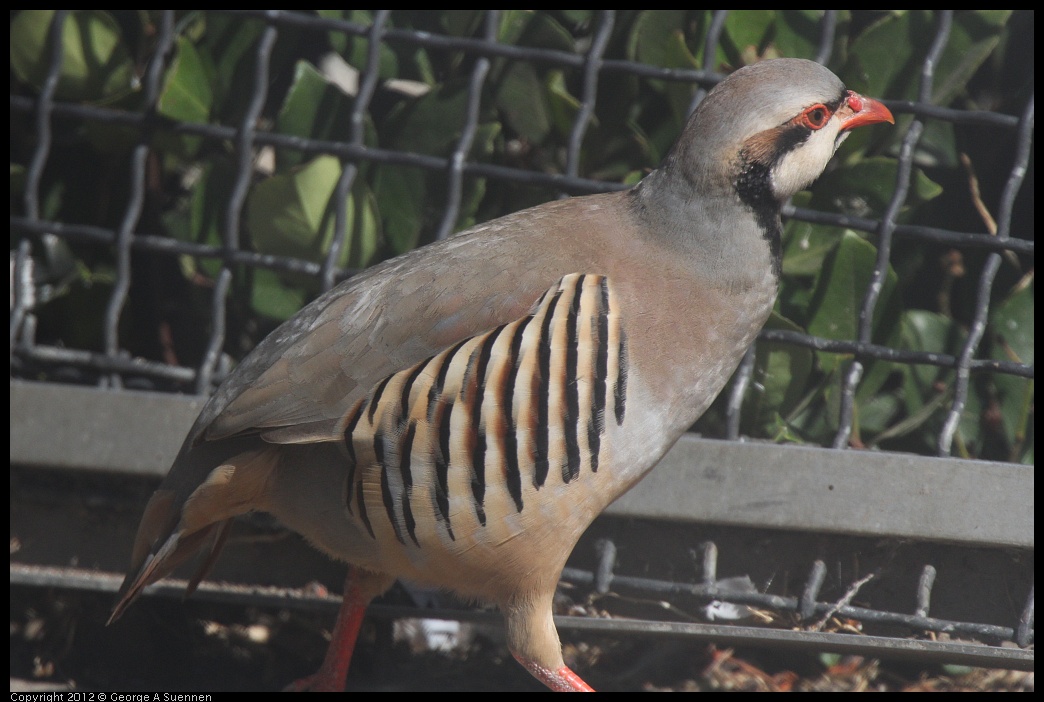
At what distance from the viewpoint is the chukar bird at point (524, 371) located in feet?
5.82

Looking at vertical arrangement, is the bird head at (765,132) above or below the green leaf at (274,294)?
above

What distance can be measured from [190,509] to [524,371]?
77 cm

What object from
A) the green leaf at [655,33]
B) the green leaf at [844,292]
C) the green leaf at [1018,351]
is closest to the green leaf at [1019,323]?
the green leaf at [1018,351]

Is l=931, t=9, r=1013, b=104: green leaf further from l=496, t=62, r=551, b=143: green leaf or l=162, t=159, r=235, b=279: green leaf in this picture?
l=162, t=159, r=235, b=279: green leaf

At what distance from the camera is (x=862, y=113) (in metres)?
1.93

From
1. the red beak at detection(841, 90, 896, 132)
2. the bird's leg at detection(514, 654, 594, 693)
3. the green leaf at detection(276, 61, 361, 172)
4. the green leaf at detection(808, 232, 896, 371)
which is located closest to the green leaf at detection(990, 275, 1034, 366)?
the green leaf at detection(808, 232, 896, 371)

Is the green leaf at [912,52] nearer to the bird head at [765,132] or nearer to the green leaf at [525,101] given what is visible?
the bird head at [765,132]

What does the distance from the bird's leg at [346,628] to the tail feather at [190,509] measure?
392mm

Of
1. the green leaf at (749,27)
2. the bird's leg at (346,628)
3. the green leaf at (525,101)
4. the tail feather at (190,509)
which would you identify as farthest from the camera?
the green leaf at (525,101)

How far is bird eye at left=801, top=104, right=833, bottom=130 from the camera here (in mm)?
1827

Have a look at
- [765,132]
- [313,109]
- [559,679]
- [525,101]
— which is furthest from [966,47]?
[559,679]

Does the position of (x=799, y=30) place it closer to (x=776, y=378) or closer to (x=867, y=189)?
(x=867, y=189)
